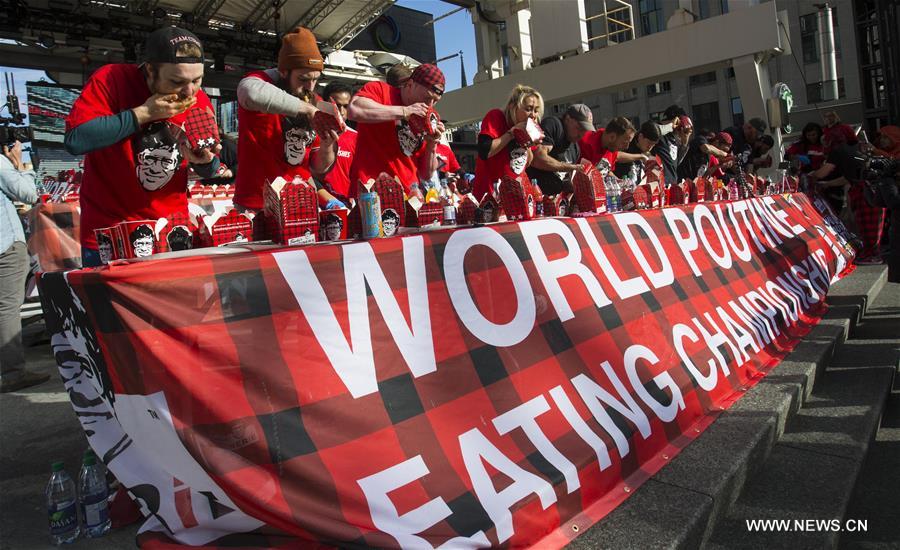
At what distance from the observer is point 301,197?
160 centimetres

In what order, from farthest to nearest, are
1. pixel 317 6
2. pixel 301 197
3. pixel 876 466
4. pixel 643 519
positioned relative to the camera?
→ pixel 317 6 < pixel 876 466 < pixel 301 197 < pixel 643 519

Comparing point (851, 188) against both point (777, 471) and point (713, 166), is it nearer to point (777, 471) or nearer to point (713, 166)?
point (713, 166)

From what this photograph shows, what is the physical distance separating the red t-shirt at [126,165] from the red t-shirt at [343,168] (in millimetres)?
1569

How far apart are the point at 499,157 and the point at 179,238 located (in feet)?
6.92

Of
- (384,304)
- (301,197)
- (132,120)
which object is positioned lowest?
(384,304)

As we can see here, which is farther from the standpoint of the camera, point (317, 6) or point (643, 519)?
point (317, 6)

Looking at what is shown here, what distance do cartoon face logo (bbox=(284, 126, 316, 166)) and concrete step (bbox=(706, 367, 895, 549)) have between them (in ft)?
6.56

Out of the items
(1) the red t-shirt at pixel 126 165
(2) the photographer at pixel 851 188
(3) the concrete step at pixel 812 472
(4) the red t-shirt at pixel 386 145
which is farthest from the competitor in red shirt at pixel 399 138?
(2) the photographer at pixel 851 188

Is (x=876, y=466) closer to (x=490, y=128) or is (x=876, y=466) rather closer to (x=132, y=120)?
(x=490, y=128)

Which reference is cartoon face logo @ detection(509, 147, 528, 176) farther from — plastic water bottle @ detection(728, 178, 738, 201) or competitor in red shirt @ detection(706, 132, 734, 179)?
competitor in red shirt @ detection(706, 132, 734, 179)

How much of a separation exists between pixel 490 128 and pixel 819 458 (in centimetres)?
227

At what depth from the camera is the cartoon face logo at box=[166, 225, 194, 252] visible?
1523 millimetres

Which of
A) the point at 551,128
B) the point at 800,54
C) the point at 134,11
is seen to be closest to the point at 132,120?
the point at 551,128

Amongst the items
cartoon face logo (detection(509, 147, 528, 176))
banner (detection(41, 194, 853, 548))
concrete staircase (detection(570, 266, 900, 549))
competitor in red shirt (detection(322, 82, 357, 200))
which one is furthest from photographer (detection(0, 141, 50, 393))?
concrete staircase (detection(570, 266, 900, 549))
